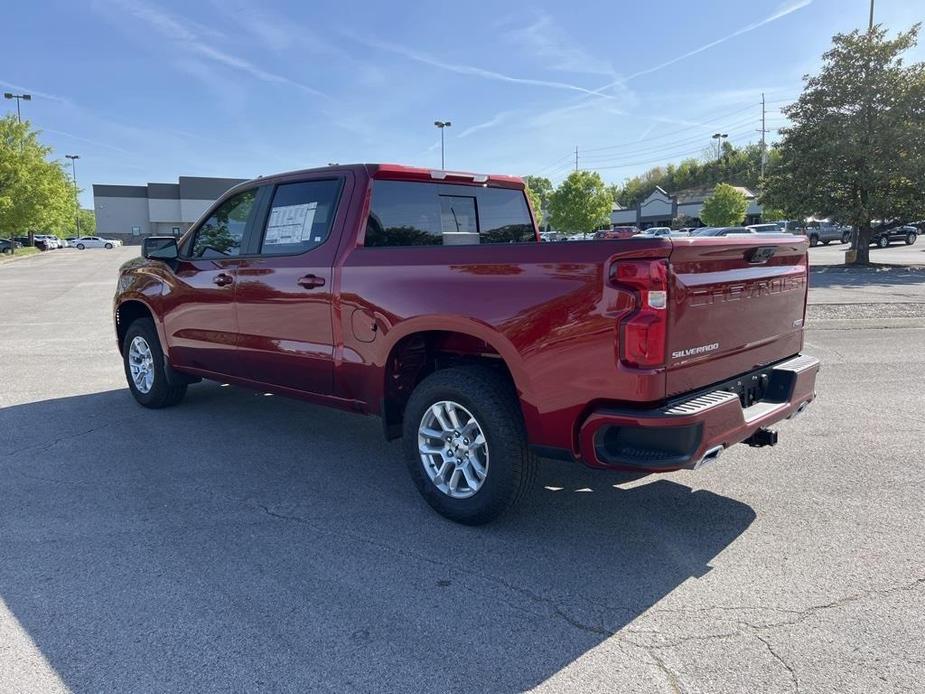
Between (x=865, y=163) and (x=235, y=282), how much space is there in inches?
942

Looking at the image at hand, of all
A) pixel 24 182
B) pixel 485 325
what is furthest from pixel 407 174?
pixel 24 182

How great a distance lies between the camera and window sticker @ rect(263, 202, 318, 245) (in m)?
4.74

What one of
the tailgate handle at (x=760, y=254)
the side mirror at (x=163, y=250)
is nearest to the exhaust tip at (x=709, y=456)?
the tailgate handle at (x=760, y=254)

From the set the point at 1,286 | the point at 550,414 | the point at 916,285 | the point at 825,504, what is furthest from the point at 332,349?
the point at 1,286

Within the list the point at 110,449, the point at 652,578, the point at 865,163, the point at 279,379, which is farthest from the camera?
the point at 865,163

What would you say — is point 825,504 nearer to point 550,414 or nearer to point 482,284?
point 550,414

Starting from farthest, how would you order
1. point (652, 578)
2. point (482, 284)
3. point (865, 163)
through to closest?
1. point (865, 163)
2. point (482, 284)
3. point (652, 578)

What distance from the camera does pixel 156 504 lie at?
425cm

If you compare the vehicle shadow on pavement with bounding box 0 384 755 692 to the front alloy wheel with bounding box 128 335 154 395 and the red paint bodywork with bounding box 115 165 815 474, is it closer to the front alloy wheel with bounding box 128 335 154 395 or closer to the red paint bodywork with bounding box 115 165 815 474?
the red paint bodywork with bounding box 115 165 815 474

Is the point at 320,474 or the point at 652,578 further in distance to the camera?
the point at 320,474

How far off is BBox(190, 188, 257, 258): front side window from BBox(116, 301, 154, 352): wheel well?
122cm

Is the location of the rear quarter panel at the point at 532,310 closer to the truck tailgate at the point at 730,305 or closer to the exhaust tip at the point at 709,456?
the truck tailgate at the point at 730,305

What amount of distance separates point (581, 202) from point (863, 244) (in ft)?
129

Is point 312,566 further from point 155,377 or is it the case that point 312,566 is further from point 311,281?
point 155,377
